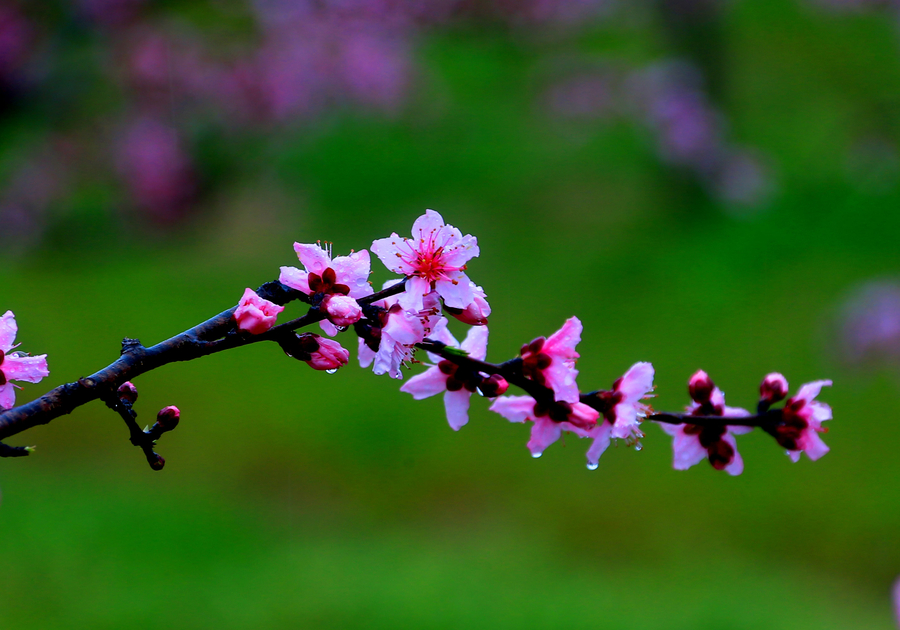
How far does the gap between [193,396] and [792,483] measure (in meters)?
1.97

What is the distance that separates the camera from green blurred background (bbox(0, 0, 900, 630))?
194 cm

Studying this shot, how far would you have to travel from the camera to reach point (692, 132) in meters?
4.13

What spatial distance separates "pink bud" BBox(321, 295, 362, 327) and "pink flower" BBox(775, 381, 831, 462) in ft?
1.26

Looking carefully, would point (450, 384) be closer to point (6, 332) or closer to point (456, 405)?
point (456, 405)

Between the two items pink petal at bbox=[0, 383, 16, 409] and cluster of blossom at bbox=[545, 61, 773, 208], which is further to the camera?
cluster of blossom at bbox=[545, 61, 773, 208]

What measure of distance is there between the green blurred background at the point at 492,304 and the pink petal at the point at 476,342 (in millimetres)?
1286

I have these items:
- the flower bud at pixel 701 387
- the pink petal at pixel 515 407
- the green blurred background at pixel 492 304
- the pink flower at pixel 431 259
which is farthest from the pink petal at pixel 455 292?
the green blurred background at pixel 492 304

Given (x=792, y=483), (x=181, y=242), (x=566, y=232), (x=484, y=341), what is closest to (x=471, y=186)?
(x=566, y=232)

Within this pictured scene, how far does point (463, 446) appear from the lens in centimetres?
252

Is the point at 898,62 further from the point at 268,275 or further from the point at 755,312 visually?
the point at 268,275

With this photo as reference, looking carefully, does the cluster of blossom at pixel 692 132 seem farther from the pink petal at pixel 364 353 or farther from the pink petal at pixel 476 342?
the pink petal at pixel 364 353

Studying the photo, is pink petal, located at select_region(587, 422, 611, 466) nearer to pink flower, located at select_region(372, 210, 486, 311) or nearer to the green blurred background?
pink flower, located at select_region(372, 210, 486, 311)

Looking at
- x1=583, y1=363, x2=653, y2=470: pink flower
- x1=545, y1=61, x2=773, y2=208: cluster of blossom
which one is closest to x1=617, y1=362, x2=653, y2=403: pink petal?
x1=583, y1=363, x2=653, y2=470: pink flower

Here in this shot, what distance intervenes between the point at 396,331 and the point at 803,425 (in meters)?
0.37
